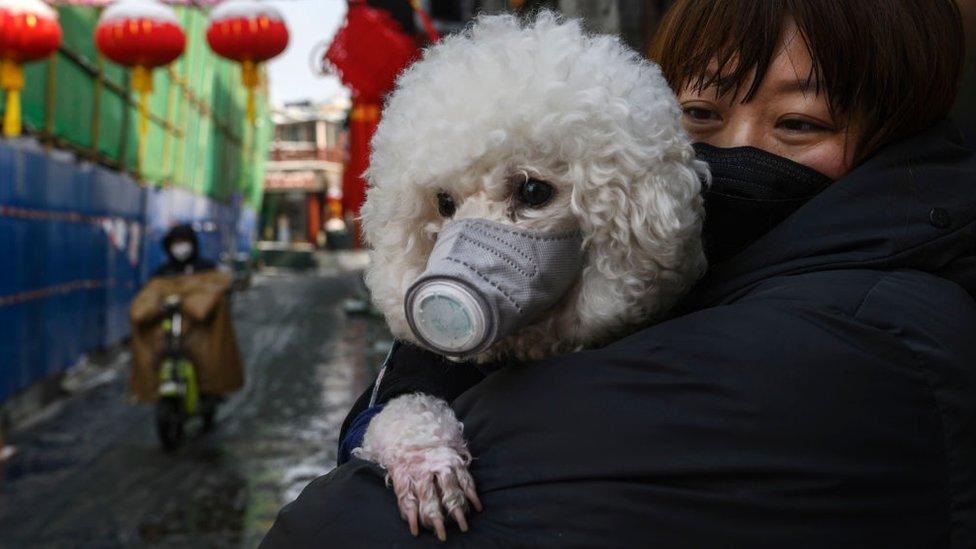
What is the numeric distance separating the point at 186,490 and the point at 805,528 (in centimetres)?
645

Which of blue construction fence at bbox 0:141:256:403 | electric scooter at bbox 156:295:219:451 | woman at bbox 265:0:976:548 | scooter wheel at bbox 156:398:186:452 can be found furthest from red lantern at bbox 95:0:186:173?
woman at bbox 265:0:976:548

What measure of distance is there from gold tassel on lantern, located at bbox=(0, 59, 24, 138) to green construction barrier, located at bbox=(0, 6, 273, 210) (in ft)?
2.95

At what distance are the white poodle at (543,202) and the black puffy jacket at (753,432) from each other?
0.05 m

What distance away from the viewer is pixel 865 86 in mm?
1530

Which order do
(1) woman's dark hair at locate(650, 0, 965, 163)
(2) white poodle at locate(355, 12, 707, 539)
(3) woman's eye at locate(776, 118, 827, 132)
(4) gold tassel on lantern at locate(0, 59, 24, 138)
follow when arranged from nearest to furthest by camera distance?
(2) white poodle at locate(355, 12, 707, 539), (1) woman's dark hair at locate(650, 0, 965, 163), (3) woman's eye at locate(776, 118, 827, 132), (4) gold tassel on lantern at locate(0, 59, 24, 138)

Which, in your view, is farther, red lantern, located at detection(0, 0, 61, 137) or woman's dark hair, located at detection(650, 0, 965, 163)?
red lantern, located at detection(0, 0, 61, 137)

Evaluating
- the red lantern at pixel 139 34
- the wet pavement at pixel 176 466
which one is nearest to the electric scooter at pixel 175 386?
the wet pavement at pixel 176 466

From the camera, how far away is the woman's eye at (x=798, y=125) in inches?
63.5

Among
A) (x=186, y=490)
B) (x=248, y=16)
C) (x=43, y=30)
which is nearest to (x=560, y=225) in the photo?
(x=186, y=490)

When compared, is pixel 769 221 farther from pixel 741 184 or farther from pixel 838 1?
pixel 838 1

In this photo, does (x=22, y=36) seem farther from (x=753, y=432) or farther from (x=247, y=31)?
A: (x=753, y=432)

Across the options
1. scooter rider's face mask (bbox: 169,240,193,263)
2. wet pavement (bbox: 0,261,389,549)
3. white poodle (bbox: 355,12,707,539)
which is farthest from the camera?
scooter rider's face mask (bbox: 169,240,193,263)

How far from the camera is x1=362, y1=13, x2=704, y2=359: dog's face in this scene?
130cm

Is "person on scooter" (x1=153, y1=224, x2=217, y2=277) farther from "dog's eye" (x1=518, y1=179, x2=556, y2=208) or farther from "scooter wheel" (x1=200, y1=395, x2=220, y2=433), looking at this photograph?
"dog's eye" (x1=518, y1=179, x2=556, y2=208)
